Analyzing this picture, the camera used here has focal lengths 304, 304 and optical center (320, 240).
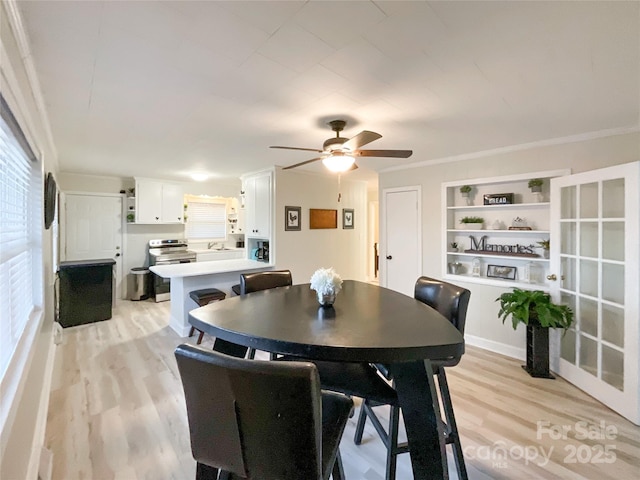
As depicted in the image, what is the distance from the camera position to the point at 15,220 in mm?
1794

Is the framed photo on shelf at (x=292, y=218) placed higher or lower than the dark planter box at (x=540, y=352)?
higher

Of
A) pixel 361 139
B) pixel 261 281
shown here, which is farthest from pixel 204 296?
pixel 361 139

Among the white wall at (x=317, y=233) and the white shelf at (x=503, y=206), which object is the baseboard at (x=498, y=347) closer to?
the white shelf at (x=503, y=206)

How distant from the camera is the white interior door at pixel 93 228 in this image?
500cm

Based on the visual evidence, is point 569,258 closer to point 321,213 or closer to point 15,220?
point 321,213

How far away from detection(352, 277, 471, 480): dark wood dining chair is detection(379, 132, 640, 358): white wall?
1.87m

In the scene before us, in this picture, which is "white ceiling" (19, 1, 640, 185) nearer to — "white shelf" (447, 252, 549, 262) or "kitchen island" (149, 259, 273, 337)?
"white shelf" (447, 252, 549, 262)

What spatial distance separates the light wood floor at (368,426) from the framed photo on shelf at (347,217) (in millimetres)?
2923

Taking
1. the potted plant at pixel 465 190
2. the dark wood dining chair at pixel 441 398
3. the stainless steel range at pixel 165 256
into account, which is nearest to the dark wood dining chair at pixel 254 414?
the dark wood dining chair at pixel 441 398

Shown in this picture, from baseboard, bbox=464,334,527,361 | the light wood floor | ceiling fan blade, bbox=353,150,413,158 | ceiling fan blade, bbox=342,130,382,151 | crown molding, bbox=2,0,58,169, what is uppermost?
crown molding, bbox=2,0,58,169

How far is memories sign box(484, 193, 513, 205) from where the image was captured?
3.33 metres

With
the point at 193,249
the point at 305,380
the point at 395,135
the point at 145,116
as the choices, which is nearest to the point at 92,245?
the point at 193,249

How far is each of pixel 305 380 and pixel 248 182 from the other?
4.54 metres

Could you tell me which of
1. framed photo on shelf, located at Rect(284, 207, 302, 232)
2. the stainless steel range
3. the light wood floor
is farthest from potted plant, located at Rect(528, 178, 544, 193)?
the stainless steel range
